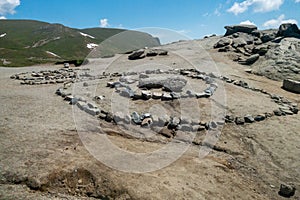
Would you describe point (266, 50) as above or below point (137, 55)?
above

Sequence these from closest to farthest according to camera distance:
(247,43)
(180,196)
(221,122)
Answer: (180,196) → (221,122) → (247,43)

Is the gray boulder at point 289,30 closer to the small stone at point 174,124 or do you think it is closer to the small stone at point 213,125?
the small stone at point 213,125

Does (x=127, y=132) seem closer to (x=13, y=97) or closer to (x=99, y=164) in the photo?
(x=99, y=164)

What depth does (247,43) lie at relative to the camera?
131 feet

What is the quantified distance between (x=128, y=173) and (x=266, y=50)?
86.5ft

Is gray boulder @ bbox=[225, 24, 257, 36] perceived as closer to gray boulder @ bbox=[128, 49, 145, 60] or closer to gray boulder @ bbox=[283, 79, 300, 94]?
gray boulder @ bbox=[128, 49, 145, 60]

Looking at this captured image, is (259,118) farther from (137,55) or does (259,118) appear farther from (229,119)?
(137,55)

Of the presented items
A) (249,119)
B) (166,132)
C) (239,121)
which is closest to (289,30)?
(249,119)

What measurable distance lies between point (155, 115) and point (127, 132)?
1.96 meters

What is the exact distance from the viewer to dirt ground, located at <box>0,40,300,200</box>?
813cm

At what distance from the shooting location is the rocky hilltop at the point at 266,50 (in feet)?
83.2

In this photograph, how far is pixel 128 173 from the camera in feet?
28.8

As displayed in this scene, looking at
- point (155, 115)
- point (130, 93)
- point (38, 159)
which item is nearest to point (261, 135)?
point (155, 115)

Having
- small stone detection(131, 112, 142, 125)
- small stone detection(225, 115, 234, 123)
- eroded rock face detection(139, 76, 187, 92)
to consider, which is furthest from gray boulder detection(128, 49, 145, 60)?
small stone detection(131, 112, 142, 125)
